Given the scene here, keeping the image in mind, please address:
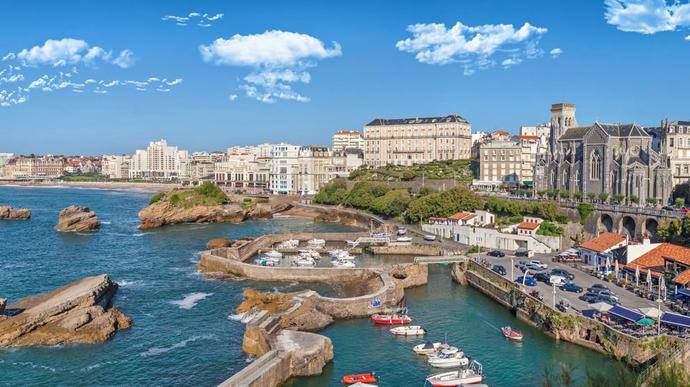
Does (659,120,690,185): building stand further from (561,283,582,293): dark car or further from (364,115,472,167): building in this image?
(364,115,472,167): building

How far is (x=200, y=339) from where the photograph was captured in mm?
34844

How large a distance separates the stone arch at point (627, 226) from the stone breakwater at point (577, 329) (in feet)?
78.5

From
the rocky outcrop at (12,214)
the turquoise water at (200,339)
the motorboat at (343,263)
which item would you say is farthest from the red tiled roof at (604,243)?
the rocky outcrop at (12,214)

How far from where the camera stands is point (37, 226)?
295 ft

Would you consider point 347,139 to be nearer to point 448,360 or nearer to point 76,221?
point 76,221

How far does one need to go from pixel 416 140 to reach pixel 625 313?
110900mm

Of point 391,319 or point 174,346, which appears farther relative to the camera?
point 391,319

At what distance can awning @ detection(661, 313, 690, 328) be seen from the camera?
30964mm

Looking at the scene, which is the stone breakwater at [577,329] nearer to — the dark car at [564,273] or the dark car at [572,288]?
the dark car at [572,288]

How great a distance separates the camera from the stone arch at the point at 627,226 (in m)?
61.7

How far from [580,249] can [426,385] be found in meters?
29.6

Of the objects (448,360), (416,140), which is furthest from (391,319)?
(416,140)

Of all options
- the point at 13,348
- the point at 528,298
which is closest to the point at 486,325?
the point at 528,298

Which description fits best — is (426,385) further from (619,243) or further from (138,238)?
(138,238)
